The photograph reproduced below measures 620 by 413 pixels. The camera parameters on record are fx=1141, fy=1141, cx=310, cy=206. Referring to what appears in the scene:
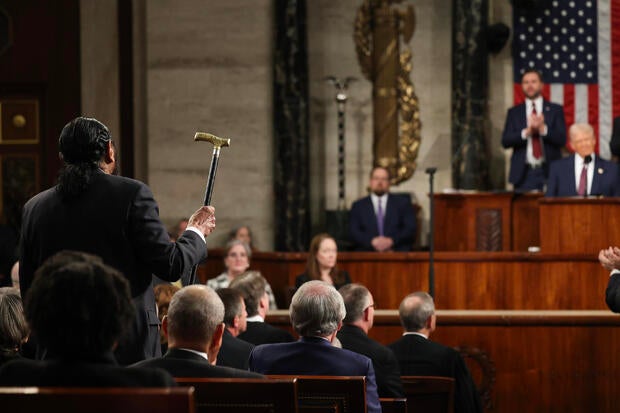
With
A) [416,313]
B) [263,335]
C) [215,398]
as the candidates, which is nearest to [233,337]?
[263,335]

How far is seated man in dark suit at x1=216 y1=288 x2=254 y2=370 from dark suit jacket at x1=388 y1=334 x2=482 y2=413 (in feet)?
3.56

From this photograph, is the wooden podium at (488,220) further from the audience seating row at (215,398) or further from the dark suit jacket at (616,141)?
the audience seating row at (215,398)

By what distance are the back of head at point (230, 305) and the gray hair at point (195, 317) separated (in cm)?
198

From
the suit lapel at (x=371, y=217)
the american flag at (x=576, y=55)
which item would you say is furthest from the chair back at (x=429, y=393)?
the american flag at (x=576, y=55)

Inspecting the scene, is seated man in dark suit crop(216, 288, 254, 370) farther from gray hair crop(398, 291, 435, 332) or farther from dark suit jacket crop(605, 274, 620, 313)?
dark suit jacket crop(605, 274, 620, 313)

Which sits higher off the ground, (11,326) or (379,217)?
(379,217)

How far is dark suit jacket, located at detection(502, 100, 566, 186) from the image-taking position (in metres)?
11.6

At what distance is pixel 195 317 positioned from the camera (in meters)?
3.59

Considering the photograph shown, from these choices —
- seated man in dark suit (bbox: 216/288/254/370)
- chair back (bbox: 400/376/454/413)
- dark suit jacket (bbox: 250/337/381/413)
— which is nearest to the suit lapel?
seated man in dark suit (bbox: 216/288/254/370)

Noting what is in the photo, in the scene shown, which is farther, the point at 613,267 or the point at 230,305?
the point at 613,267

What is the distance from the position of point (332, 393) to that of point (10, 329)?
128 centimetres

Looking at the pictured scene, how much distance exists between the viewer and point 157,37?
40.7ft

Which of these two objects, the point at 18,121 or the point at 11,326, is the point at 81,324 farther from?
the point at 18,121

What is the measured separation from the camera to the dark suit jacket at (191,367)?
11.4ft
